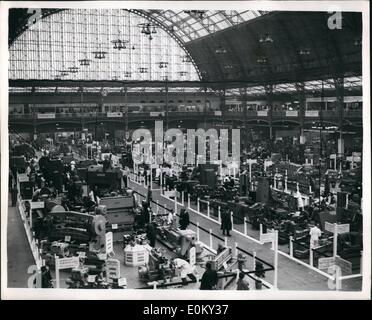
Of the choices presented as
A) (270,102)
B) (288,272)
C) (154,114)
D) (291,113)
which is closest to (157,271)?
(288,272)

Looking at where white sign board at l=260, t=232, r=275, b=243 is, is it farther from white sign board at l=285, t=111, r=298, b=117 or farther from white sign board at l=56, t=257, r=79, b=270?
white sign board at l=285, t=111, r=298, b=117

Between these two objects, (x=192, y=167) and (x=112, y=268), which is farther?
(x=192, y=167)

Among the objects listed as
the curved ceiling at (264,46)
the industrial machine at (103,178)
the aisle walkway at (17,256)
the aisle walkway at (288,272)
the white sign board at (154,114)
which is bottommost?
the aisle walkway at (288,272)

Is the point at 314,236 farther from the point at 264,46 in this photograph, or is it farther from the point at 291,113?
the point at 264,46

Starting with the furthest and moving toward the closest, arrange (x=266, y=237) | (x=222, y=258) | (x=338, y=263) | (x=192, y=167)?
(x=192, y=167) < (x=222, y=258) < (x=266, y=237) < (x=338, y=263)

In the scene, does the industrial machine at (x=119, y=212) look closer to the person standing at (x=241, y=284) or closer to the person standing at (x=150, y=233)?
the person standing at (x=150, y=233)

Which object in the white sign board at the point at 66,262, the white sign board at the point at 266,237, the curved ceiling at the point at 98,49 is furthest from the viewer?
the curved ceiling at the point at 98,49

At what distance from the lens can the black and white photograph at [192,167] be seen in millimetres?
7980

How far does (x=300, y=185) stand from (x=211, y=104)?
19042 mm

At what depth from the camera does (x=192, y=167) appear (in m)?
23.1

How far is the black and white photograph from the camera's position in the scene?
7980 mm

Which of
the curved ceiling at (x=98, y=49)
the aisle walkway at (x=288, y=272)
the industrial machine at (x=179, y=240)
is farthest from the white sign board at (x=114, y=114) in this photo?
the industrial machine at (x=179, y=240)
